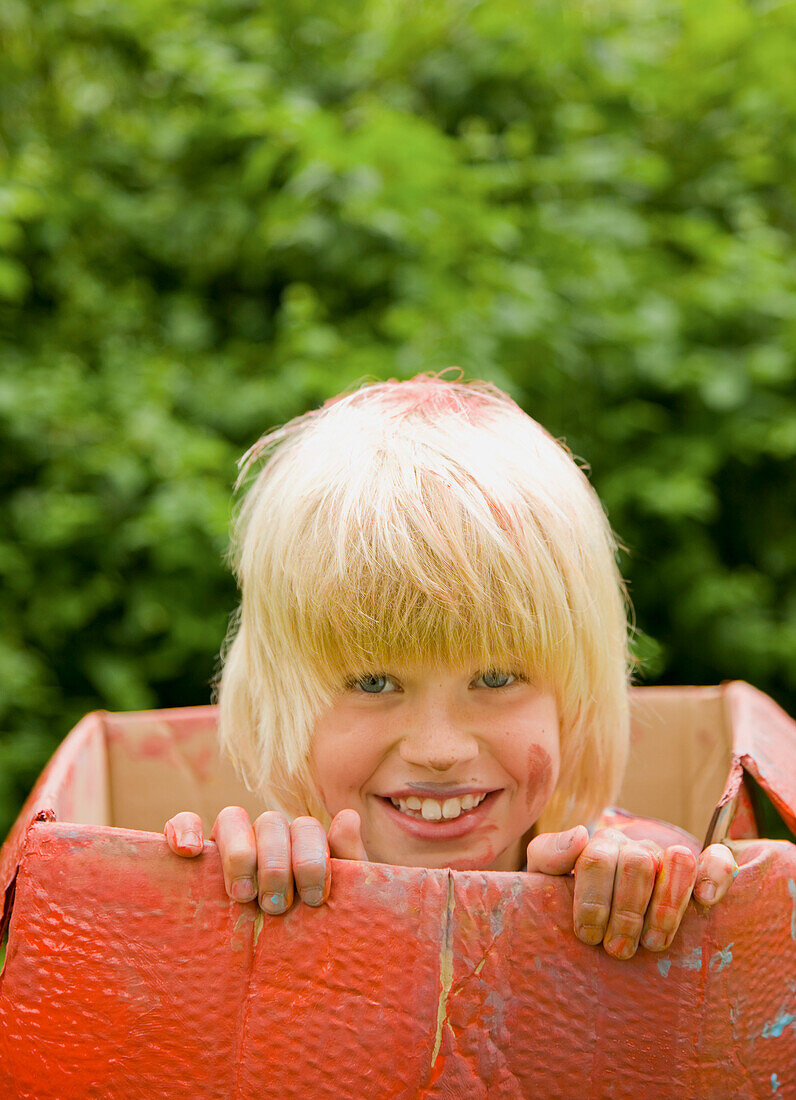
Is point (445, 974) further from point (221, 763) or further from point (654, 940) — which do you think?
point (221, 763)

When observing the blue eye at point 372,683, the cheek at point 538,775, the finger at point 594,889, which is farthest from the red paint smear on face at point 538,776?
the finger at point 594,889

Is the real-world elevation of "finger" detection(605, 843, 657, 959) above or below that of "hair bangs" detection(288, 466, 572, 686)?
below

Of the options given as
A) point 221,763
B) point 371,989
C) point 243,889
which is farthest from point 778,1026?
point 221,763

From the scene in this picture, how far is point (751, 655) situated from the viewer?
221 cm

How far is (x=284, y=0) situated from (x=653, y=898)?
213 centimetres

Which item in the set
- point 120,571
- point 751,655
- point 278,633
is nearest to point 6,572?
point 120,571

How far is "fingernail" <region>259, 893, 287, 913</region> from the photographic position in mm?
744

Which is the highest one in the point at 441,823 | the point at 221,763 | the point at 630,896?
the point at 630,896

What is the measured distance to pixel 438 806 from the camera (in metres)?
0.98

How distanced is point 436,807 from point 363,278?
59.0 inches

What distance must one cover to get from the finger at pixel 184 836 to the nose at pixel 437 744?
227 mm

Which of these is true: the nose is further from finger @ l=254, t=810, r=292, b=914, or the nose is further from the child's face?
finger @ l=254, t=810, r=292, b=914

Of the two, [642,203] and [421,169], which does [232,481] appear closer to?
[421,169]

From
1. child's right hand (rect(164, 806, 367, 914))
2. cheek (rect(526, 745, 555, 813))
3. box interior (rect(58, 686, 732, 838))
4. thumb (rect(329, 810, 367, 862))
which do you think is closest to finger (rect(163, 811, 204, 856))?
child's right hand (rect(164, 806, 367, 914))
